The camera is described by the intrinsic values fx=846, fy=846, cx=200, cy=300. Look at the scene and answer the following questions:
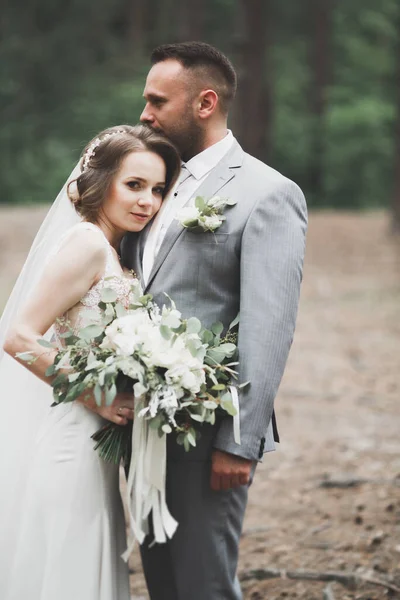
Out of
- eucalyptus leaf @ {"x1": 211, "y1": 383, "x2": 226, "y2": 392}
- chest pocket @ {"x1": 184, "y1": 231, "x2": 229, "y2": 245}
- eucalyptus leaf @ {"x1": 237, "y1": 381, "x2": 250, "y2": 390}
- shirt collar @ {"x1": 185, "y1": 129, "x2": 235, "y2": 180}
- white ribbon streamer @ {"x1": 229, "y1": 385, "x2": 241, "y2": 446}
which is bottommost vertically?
white ribbon streamer @ {"x1": 229, "y1": 385, "x2": 241, "y2": 446}

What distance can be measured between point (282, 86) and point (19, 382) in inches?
1033

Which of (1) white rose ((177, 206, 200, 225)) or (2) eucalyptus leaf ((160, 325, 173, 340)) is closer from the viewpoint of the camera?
(2) eucalyptus leaf ((160, 325, 173, 340))

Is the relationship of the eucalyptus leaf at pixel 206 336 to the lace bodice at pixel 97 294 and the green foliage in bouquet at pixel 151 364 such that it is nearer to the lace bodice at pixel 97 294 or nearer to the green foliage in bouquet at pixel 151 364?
the green foliage in bouquet at pixel 151 364

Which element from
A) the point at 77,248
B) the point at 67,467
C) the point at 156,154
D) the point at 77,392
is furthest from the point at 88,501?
the point at 156,154

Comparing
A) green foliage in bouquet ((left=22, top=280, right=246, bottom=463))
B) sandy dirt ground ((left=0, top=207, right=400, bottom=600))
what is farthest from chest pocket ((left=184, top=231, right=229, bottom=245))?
sandy dirt ground ((left=0, top=207, right=400, bottom=600))

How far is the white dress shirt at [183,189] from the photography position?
3.29m

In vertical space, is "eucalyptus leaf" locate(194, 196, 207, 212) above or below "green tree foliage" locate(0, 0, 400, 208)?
below

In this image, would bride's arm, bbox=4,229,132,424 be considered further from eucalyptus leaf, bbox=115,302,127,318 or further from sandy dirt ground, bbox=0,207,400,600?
sandy dirt ground, bbox=0,207,400,600

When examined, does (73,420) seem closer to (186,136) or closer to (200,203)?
(200,203)

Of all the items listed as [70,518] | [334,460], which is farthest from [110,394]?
[334,460]

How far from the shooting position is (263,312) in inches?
119

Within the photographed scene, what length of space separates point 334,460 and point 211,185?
12.1 feet

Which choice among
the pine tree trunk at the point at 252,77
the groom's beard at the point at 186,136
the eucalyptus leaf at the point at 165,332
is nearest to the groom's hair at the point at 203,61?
the groom's beard at the point at 186,136

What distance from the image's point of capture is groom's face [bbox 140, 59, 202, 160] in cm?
328
